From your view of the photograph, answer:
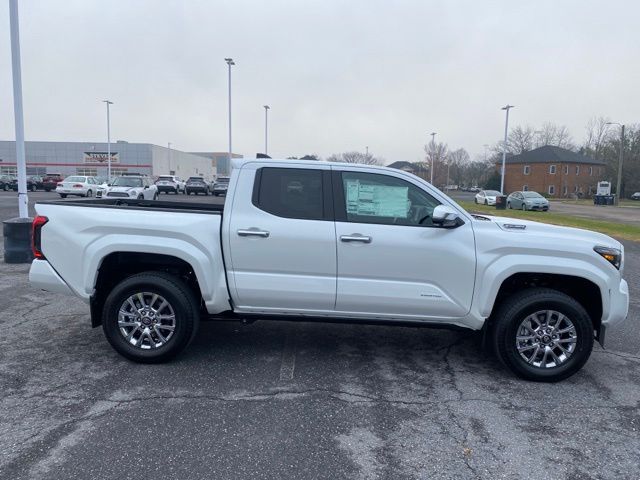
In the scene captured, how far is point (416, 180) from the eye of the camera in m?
4.63

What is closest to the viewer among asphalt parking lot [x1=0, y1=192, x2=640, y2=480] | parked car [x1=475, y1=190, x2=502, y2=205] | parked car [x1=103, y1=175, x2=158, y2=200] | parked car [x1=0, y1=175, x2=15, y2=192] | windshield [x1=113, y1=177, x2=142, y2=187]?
asphalt parking lot [x1=0, y1=192, x2=640, y2=480]

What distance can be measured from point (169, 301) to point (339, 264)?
5.22 ft

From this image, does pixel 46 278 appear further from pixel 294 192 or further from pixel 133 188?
pixel 133 188

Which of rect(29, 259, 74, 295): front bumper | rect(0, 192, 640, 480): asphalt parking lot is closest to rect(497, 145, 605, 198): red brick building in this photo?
rect(0, 192, 640, 480): asphalt parking lot

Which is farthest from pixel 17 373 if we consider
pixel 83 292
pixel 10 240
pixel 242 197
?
pixel 10 240

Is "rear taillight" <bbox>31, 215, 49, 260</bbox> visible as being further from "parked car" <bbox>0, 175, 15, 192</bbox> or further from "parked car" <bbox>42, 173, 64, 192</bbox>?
"parked car" <bbox>0, 175, 15, 192</bbox>

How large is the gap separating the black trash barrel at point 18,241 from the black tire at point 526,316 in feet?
28.5

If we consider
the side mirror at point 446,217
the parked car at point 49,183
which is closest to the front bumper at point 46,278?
the side mirror at point 446,217

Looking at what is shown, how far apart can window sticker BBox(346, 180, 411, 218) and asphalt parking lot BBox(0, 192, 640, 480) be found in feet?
4.89

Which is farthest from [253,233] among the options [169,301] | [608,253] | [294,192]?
[608,253]

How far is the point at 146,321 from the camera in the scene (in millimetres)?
4621

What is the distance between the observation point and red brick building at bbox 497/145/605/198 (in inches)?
2867

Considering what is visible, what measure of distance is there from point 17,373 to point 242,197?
8.28 feet

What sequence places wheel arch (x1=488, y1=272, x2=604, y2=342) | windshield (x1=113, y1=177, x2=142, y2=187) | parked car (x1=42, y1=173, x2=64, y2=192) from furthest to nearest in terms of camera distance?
parked car (x1=42, y1=173, x2=64, y2=192) → windshield (x1=113, y1=177, x2=142, y2=187) → wheel arch (x1=488, y1=272, x2=604, y2=342)
